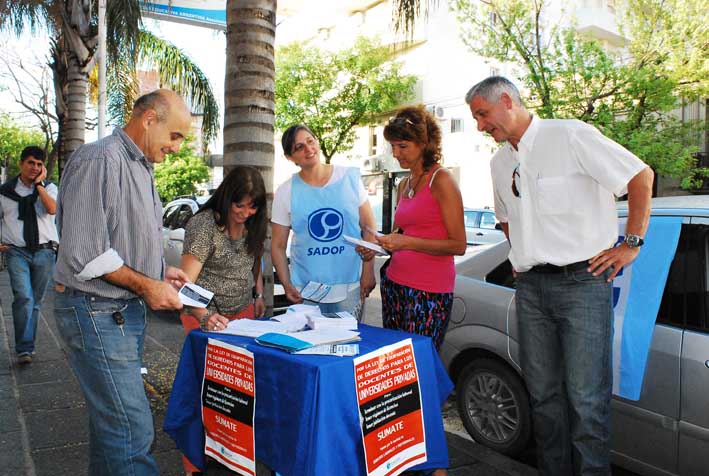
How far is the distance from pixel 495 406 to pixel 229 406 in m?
1.88

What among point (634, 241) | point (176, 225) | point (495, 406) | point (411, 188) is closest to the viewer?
point (634, 241)

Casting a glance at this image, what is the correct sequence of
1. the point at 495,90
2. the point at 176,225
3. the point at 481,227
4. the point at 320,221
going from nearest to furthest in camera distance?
the point at 495,90 → the point at 320,221 → the point at 176,225 → the point at 481,227

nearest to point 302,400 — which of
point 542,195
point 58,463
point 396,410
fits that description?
point 396,410

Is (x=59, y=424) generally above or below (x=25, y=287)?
below

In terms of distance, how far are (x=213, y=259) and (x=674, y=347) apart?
2310mm

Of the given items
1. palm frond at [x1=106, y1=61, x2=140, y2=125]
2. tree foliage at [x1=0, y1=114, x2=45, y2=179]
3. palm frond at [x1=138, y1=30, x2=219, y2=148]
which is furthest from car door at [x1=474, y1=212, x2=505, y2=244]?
tree foliage at [x1=0, y1=114, x2=45, y2=179]

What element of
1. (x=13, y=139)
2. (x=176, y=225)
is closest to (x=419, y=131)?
(x=176, y=225)

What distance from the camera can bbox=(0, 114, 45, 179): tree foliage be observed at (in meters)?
41.2

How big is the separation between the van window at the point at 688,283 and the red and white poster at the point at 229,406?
2.05m

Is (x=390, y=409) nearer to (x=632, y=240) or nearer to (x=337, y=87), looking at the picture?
(x=632, y=240)

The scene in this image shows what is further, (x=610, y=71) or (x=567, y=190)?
(x=610, y=71)

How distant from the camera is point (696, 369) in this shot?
2689 millimetres

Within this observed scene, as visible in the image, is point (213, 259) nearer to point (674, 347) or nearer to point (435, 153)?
point (435, 153)

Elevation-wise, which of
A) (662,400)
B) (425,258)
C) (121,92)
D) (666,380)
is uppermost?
(121,92)
